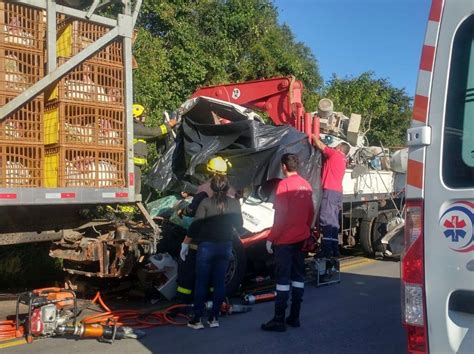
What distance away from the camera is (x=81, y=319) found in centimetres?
630

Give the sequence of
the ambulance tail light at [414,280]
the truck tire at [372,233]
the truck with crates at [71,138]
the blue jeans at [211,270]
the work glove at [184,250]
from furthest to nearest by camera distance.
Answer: the truck tire at [372,233], the work glove at [184,250], the blue jeans at [211,270], the truck with crates at [71,138], the ambulance tail light at [414,280]

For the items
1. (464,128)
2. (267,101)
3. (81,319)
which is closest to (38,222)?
(81,319)

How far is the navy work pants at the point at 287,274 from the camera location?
592 cm

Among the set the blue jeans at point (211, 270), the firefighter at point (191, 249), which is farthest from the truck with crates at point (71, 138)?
the blue jeans at point (211, 270)

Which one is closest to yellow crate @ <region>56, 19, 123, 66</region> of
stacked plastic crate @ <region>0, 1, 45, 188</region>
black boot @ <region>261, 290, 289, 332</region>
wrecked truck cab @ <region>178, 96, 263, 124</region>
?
stacked plastic crate @ <region>0, 1, 45, 188</region>

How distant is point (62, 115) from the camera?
577 centimetres

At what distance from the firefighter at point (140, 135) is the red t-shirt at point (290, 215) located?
174cm

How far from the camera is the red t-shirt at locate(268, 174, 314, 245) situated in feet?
19.4

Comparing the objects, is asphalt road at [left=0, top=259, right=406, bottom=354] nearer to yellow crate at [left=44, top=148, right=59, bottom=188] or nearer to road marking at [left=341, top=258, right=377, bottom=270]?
yellow crate at [left=44, top=148, right=59, bottom=188]

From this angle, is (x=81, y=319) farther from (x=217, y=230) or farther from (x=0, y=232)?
(x=217, y=230)

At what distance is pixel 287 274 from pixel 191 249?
127 centimetres

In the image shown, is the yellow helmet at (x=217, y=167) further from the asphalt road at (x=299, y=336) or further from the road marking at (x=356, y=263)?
the road marking at (x=356, y=263)

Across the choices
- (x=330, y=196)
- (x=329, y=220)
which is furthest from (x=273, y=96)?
(x=329, y=220)

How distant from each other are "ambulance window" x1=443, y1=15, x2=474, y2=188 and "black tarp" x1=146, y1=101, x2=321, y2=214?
539 centimetres
